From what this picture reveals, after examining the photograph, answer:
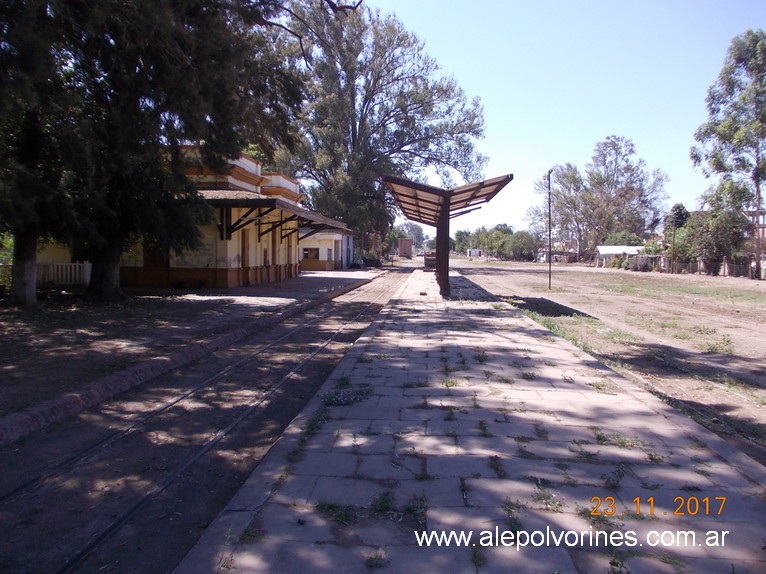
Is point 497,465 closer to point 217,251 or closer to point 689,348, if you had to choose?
point 689,348

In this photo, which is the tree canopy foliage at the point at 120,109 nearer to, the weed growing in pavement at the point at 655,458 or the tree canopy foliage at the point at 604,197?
the weed growing in pavement at the point at 655,458

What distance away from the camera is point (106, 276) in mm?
15969

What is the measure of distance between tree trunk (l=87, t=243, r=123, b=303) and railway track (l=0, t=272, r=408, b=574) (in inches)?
346

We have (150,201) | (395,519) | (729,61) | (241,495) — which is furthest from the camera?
(729,61)

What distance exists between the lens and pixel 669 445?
192 inches

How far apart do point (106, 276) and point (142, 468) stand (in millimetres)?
12692

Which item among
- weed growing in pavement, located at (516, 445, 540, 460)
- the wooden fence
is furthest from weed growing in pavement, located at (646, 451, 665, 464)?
the wooden fence

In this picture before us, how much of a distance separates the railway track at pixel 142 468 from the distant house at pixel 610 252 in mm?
68691

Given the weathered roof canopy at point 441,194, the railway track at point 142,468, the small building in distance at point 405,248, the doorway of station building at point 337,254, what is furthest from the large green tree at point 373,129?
the small building in distance at point 405,248

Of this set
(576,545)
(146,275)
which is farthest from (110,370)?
(146,275)

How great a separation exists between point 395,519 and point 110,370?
578 centimetres

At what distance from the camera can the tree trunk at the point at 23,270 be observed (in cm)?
1384

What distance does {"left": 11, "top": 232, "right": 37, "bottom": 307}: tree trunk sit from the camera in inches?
545

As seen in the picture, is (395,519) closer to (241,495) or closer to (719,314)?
(241,495)
